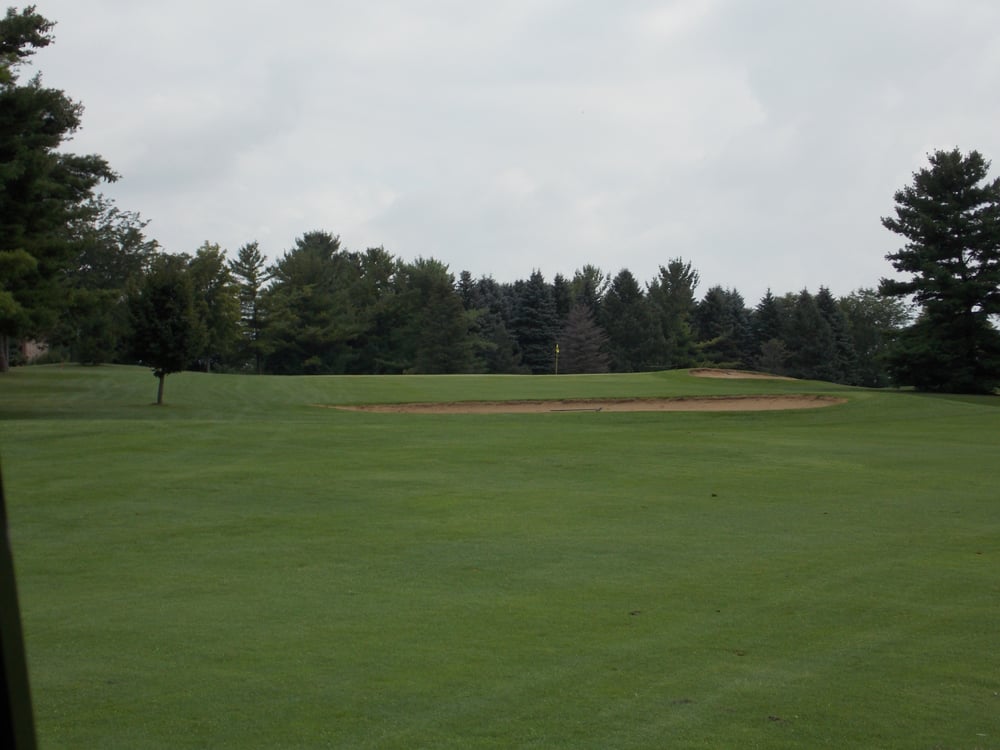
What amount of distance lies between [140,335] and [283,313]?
57436mm

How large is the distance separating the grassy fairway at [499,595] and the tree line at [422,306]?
1212cm

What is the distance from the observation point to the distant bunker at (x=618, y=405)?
32.7 m

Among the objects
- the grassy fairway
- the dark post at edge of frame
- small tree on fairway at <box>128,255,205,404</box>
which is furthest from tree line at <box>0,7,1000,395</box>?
the dark post at edge of frame

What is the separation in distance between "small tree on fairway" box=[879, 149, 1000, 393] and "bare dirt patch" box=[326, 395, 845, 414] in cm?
792

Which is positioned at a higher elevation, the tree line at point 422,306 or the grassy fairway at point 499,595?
the tree line at point 422,306

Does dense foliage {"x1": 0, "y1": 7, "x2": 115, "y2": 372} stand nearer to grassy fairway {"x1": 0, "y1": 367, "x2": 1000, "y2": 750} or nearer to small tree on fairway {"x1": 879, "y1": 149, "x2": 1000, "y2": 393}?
grassy fairway {"x1": 0, "y1": 367, "x2": 1000, "y2": 750}

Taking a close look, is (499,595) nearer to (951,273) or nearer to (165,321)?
(165,321)

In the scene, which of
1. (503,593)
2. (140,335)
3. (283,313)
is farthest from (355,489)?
(283,313)

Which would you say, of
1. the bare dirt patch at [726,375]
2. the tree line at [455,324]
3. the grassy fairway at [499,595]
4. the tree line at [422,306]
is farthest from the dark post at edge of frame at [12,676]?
the tree line at [455,324]

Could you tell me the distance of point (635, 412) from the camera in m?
30.9

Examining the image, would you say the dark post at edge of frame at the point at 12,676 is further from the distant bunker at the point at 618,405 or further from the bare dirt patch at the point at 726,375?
the bare dirt patch at the point at 726,375

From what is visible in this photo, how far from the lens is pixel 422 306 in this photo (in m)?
93.3

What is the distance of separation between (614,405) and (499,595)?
26249 mm

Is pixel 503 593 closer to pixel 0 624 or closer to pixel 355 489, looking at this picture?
pixel 355 489
